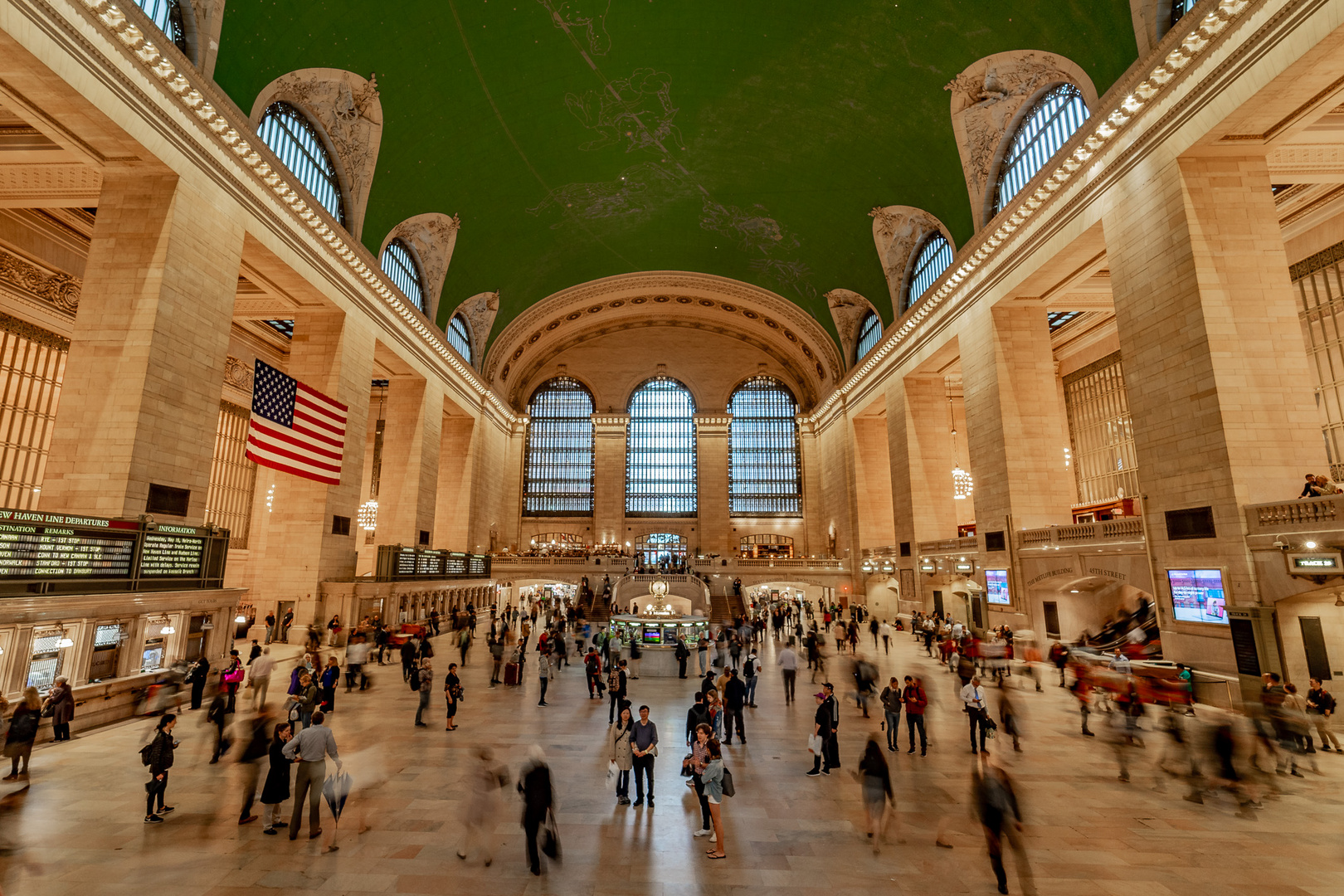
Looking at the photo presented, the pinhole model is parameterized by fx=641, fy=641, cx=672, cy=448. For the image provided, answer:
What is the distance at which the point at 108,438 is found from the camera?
11.7 m

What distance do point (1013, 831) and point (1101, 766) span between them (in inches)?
177

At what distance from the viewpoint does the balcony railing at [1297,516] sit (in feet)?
30.2

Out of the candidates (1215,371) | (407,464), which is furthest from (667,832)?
(407,464)

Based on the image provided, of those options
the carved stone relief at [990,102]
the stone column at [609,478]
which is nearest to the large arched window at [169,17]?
the carved stone relief at [990,102]

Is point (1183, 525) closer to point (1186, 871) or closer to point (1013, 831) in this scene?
point (1186, 871)

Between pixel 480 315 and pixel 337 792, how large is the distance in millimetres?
28970

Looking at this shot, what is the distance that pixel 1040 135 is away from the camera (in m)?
17.3

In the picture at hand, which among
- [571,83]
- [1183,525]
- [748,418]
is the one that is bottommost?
[1183,525]

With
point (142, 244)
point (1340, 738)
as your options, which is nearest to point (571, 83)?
point (142, 244)

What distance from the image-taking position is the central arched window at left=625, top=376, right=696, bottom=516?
136 feet

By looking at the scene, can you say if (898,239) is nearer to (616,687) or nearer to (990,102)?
(990,102)

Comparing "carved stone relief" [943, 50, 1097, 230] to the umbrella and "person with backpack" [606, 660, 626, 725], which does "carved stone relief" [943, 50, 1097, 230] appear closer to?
"person with backpack" [606, 660, 626, 725]

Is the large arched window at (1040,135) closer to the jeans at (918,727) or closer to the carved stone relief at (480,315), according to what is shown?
the jeans at (918,727)

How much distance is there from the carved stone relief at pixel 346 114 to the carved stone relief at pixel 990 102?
657 inches
